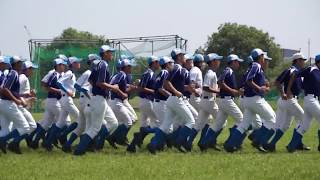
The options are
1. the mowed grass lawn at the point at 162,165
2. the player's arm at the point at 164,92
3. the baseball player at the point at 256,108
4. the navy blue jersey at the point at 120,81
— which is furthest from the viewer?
the navy blue jersey at the point at 120,81

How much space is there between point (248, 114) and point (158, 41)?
1744 cm

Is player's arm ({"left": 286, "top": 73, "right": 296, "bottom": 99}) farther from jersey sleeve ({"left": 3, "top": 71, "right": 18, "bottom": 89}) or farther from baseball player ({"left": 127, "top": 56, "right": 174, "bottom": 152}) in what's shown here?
jersey sleeve ({"left": 3, "top": 71, "right": 18, "bottom": 89})

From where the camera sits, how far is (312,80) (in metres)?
13.9

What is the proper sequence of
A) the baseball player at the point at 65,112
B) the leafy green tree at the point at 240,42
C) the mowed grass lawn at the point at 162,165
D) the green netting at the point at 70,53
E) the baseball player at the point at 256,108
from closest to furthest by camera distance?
1. the mowed grass lawn at the point at 162,165
2. the baseball player at the point at 256,108
3. the baseball player at the point at 65,112
4. the green netting at the point at 70,53
5. the leafy green tree at the point at 240,42

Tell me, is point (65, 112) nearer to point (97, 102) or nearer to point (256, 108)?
point (97, 102)

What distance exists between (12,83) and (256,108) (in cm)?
529

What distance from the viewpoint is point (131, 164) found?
11.7 meters

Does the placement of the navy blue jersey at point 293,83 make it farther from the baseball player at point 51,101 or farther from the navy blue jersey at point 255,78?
the baseball player at point 51,101

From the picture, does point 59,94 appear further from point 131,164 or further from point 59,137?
point 131,164

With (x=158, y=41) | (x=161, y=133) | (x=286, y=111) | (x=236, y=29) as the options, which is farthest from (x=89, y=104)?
(x=236, y=29)

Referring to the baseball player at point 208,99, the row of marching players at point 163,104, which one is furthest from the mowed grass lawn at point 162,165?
the baseball player at point 208,99

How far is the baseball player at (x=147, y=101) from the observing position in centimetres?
1510

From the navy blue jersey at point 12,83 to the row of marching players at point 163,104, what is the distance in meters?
0.02

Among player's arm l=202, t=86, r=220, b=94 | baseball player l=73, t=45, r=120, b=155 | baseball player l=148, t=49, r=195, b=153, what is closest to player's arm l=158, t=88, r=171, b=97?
baseball player l=148, t=49, r=195, b=153
